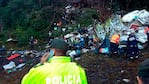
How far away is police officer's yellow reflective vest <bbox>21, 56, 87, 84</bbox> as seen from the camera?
2.38 meters

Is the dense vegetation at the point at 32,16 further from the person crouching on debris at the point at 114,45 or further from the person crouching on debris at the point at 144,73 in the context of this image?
the person crouching on debris at the point at 144,73

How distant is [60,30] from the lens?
47.8 ft

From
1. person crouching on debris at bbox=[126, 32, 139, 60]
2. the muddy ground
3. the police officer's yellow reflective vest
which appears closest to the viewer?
the police officer's yellow reflective vest

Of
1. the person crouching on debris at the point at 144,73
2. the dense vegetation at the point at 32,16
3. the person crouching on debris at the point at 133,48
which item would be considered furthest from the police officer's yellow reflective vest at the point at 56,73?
the dense vegetation at the point at 32,16

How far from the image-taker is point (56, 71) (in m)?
2.45

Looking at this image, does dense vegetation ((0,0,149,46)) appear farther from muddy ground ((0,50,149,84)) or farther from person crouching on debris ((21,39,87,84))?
person crouching on debris ((21,39,87,84))

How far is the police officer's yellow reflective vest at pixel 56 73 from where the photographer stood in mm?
2383

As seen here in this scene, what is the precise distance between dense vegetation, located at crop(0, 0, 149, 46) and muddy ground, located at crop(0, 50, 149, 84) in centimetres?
401

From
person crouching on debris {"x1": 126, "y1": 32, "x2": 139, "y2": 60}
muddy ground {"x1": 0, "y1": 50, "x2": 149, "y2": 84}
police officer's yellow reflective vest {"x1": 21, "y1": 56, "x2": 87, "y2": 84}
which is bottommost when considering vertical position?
muddy ground {"x1": 0, "y1": 50, "x2": 149, "y2": 84}

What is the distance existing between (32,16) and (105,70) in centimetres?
731

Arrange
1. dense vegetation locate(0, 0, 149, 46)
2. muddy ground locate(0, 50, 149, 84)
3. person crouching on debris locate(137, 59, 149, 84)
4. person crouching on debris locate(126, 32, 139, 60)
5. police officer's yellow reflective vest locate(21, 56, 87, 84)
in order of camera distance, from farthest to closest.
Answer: dense vegetation locate(0, 0, 149, 46) → person crouching on debris locate(126, 32, 139, 60) → muddy ground locate(0, 50, 149, 84) → police officer's yellow reflective vest locate(21, 56, 87, 84) → person crouching on debris locate(137, 59, 149, 84)

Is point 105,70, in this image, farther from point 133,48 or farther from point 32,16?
point 32,16

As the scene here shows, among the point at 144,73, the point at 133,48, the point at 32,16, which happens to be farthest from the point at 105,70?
the point at 144,73

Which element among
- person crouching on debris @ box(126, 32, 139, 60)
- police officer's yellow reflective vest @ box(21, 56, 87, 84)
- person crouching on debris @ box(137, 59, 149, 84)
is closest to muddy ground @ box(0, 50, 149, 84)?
person crouching on debris @ box(126, 32, 139, 60)
